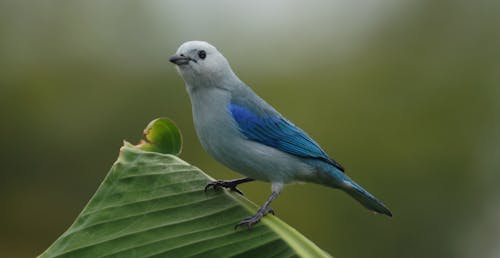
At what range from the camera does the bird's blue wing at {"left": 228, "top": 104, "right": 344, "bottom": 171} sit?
14.8 ft

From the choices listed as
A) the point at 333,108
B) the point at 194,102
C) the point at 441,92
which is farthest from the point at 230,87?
the point at 441,92

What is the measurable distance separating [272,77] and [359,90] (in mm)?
1154

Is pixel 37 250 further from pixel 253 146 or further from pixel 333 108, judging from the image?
pixel 253 146

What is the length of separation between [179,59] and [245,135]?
51 centimetres

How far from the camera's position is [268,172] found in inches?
172

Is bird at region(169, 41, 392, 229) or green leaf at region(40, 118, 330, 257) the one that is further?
bird at region(169, 41, 392, 229)

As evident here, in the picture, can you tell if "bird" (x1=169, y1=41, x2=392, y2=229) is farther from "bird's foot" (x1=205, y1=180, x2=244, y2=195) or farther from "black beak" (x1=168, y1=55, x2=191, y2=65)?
"bird's foot" (x1=205, y1=180, x2=244, y2=195)

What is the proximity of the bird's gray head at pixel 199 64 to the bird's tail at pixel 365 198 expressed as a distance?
2.78 ft

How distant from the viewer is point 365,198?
441 centimetres

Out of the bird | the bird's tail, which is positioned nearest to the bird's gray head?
the bird

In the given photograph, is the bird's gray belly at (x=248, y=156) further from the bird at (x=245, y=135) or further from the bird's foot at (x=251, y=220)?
the bird's foot at (x=251, y=220)

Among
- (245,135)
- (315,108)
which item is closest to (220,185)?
(245,135)

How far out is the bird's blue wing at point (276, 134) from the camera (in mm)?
4512

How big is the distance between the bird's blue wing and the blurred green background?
4.40 meters
